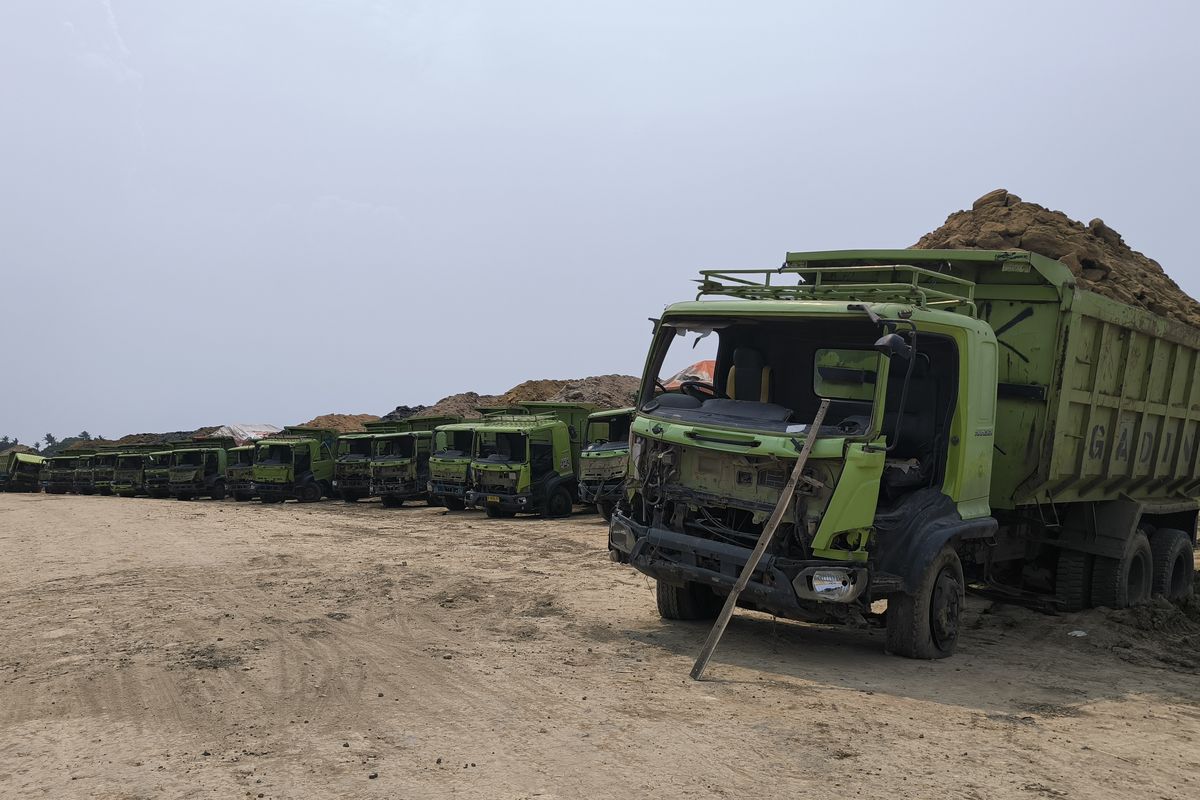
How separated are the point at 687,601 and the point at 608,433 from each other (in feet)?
42.9

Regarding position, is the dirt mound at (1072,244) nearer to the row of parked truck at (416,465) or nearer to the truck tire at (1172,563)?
the truck tire at (1172,563)

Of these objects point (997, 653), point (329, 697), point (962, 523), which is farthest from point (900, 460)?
point (329, 697)

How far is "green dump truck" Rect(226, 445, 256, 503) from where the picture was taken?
3014 cm

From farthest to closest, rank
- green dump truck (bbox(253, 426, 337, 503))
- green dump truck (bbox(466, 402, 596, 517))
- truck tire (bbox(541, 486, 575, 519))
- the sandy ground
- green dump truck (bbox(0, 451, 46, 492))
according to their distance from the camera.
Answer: green dump truck (bbox(0, 451, 46, 492)), green dump truck (bbox(253, 426, 337, 503)), truck tire (bbox(541, 486, 575, 519)), green dump truck (bbox(466, 402, 596, 517)), the sandy ground

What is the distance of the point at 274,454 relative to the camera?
29.7 metres

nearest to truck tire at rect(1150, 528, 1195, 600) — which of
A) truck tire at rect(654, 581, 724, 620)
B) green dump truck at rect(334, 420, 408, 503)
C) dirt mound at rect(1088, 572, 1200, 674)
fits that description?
dirt mound at rect(1088, 572, 1200, 674)

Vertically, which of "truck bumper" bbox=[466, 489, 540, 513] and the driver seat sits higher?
the driver seat

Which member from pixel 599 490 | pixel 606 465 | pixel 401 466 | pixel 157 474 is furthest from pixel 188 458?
pixel 599 490

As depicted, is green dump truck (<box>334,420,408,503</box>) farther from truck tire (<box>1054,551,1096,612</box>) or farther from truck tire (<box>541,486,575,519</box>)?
truck tire (<box>1054,551,1096,612</box>)

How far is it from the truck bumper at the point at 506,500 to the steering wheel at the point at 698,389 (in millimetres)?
13560

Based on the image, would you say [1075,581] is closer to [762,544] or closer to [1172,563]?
[1172,563]

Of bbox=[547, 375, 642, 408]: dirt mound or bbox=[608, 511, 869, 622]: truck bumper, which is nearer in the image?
bbox=[608, 511, 869, 622]: truck bumper

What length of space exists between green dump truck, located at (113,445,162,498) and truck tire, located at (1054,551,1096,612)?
31.1 m

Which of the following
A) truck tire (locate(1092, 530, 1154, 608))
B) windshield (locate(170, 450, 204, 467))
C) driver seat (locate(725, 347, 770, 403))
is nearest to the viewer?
driver seat (locate(725, 347, 770, 403))
